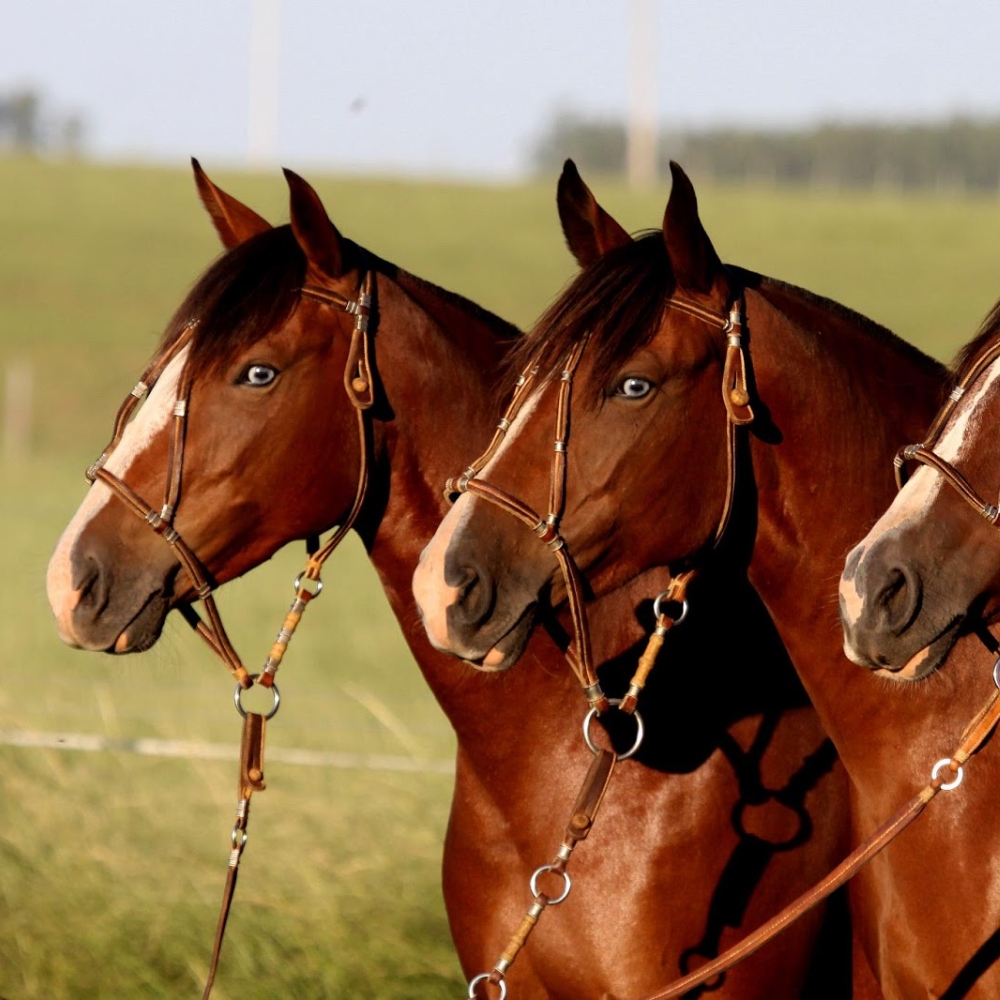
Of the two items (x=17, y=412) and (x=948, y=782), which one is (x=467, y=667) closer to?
(x=948, y=782)

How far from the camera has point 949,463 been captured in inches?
116

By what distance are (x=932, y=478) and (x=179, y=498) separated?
67.6 inches

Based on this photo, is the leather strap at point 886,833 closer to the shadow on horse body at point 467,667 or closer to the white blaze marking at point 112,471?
the shadow on horse body at point 467,667

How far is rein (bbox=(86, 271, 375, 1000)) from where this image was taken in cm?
369

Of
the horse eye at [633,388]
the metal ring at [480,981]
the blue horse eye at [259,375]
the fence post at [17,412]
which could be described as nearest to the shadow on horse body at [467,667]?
the blue horse eye at [259,375]

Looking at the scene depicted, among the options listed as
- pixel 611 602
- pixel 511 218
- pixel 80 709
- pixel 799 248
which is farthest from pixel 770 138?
pixel 611 602

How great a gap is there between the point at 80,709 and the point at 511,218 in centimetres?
3481

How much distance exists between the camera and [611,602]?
3.87 meters

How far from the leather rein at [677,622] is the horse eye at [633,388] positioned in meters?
0.11

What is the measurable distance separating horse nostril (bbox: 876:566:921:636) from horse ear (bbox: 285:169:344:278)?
1649 millimetres

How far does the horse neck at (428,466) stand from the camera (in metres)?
3.88

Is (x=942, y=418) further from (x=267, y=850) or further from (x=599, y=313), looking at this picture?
Result: (x=267, y=850)

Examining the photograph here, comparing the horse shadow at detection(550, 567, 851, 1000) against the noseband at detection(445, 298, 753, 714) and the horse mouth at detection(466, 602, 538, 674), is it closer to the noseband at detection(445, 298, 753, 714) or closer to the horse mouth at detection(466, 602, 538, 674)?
the noseband at detection(445, 298, 753, 714)

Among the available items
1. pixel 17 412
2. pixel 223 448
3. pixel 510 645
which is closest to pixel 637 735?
pixel 510 645
